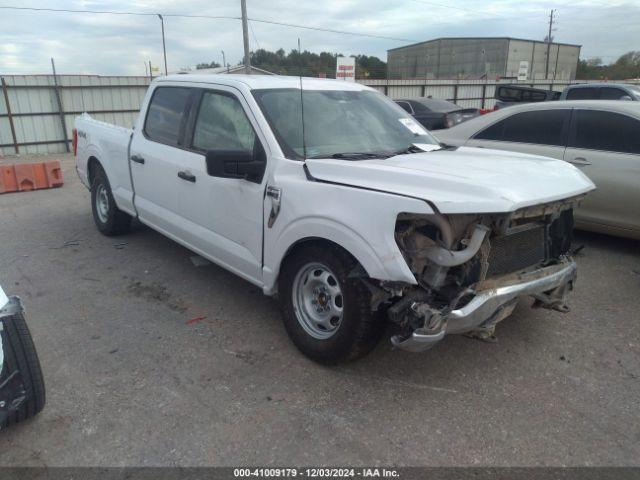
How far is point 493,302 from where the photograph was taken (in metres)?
2.85

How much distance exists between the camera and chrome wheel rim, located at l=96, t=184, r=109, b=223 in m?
6.19

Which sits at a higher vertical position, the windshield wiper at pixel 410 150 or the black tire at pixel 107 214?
the windshield wiper at pixel 410 150

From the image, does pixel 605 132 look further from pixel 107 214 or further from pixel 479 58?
pixel 479 58

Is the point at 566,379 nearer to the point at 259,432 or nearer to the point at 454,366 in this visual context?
the point at 454,366

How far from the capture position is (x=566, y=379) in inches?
128

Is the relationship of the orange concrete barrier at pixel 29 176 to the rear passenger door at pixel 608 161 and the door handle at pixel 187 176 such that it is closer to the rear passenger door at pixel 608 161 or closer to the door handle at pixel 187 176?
the door handle at pixel 187 176

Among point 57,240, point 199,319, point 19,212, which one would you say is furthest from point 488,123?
point 19,212

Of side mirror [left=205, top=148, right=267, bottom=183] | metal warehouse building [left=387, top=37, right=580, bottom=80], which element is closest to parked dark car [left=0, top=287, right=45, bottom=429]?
side mirror [left=205, top=148, right=267, bottom=183]

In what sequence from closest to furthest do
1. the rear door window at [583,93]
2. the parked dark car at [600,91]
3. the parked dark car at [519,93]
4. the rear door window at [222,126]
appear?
the rear door window at [222,126] → the parked dark car at [519,93] → the parked dark car at [600,91] → the rear door window at [583,93]

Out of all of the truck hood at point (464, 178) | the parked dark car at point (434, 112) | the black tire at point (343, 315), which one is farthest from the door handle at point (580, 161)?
the parked dark car at point (434, 112)

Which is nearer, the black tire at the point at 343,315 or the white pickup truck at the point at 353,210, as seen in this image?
the white pickup truck at the point at 353,210

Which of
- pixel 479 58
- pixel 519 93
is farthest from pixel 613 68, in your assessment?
pixel 519 93

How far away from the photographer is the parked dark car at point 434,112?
40.3 ft

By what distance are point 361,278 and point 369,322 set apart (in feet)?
0.99
